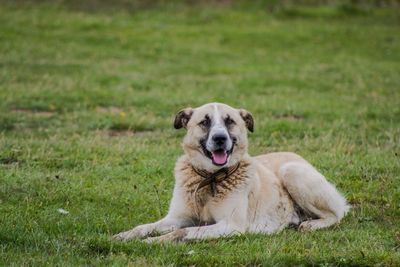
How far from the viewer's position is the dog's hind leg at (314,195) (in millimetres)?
8625

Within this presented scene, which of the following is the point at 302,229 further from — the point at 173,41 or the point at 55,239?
the point at 173,41

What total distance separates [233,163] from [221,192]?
1.27 ft

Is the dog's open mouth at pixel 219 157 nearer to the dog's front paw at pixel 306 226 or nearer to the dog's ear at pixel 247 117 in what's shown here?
the dog's ear at pixel 247 117

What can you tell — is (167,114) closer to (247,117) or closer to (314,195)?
(247,117)

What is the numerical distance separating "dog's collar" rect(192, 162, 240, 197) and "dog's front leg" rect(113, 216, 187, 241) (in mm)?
454

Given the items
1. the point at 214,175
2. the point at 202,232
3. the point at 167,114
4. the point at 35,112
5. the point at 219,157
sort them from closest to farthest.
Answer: the point at 202,232 → the point at 219,157 → the point at 214,175 → the point at 35,112 → the point at 167,114

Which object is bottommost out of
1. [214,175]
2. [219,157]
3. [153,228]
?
[153,228]

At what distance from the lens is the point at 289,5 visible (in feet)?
111

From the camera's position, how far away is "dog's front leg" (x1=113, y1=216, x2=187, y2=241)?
7466 mm

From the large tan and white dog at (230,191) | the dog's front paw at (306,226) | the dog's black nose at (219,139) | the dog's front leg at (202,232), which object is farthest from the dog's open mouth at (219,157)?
the dog's front paw at (306,226)

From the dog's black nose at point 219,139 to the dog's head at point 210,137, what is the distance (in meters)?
0.04

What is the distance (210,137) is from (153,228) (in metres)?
1.12

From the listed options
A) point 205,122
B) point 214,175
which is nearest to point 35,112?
point 205,122

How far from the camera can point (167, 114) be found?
15734 millimetres
